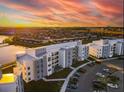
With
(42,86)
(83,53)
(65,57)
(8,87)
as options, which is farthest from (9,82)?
(83,53)

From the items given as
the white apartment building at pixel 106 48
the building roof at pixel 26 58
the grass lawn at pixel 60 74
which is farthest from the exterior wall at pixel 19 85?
the white apartment building at pixel 106 48

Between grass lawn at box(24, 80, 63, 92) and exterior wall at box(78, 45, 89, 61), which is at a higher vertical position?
exterior wall at box(78, 45, 89, 61)

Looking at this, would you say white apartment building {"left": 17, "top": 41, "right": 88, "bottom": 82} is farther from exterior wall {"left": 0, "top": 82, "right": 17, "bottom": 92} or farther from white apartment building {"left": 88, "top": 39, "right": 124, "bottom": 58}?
exterior wall {"left": 0, "top": 82, "right": 17, "bottom": 92}

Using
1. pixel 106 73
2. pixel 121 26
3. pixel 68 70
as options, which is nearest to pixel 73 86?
pixel 68 70

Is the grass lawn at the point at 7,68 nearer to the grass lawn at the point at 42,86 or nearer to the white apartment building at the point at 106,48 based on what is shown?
the grass lawn at the point at 42,86

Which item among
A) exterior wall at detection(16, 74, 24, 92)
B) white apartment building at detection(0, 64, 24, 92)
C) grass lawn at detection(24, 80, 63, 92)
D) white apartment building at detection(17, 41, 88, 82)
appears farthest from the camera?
white apartment building at detection(17, 41, 88, 82)

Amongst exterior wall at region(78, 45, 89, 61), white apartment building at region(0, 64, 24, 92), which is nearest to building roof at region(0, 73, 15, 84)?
white apartment building at region(0, 64, 24, 92)

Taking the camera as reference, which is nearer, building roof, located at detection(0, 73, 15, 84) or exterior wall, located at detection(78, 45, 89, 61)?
building roof, located at detection(0, 73, 15, 84)
